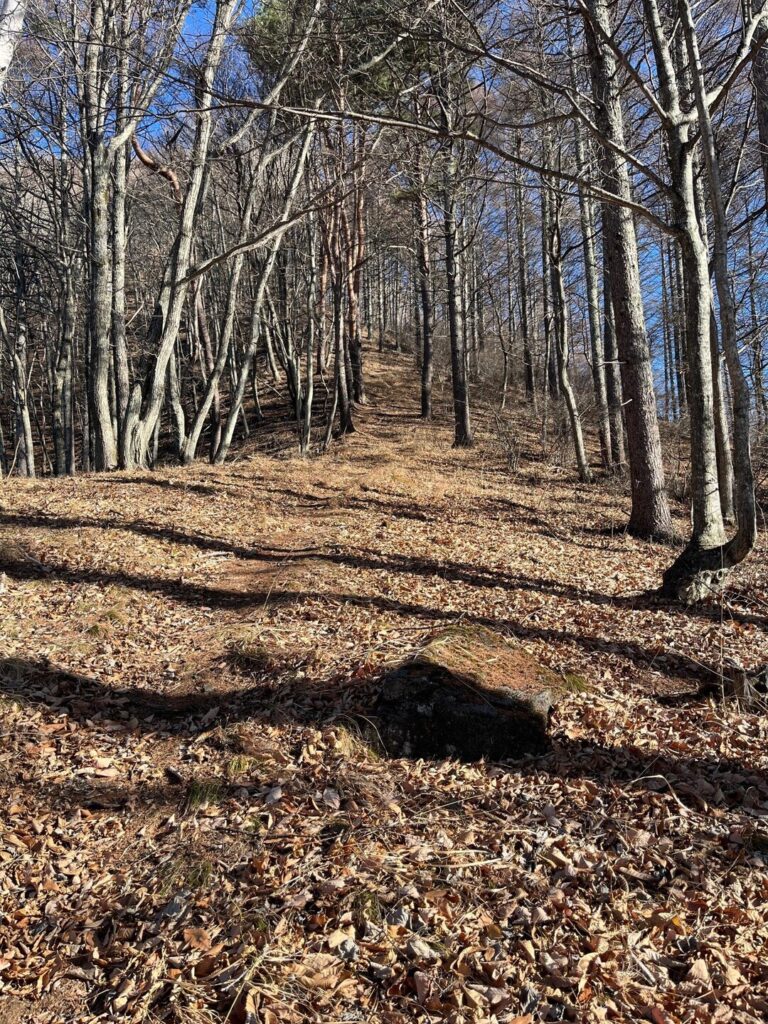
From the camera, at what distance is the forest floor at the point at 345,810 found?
2.47 m

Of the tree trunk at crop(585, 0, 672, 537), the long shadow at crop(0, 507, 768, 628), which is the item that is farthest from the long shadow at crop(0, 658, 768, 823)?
the tree trunk at crop(585, 0, 672, 537)

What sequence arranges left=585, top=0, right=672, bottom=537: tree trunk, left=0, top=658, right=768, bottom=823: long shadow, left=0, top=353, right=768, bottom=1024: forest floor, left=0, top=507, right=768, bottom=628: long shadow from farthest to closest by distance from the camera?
left=585, top=0, right=672, bottom=537: tree trunk, left=0, top=507, right=768, bottom=628: long shadow, left=0, top=658, right=768, bottom=823: long shadow, left=0, top=353, right=768, bottom=1024: forest floor

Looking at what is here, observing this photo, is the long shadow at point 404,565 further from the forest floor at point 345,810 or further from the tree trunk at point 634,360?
the tree trunk at point 634,360

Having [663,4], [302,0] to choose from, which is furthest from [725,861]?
[302,0]

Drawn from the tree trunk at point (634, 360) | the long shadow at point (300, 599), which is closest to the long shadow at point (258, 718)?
the long shadow at point (300, 599)

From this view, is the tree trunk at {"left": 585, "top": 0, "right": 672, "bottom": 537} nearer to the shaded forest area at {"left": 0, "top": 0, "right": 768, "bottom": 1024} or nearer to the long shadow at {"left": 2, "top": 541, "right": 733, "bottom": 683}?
the shaded forest area at {"left": 0, "top": 0, "right": 768, "bottom": 1024}

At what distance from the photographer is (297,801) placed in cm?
350

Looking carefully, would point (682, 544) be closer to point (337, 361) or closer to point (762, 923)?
point (762, 923)

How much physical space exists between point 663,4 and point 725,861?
10.6 m

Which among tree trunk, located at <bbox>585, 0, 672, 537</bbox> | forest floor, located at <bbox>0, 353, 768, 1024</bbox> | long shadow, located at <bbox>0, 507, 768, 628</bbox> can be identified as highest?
tree trunk, located at <bbox>585, 0, 672, 537</bbox>

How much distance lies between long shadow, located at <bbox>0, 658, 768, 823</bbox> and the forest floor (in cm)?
2

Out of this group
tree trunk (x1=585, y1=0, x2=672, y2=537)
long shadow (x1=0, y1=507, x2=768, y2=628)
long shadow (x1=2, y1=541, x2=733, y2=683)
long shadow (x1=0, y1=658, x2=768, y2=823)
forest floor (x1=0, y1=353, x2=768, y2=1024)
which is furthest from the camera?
→ tree trunk (x1=585, y1=0, x2=672, y2=537)

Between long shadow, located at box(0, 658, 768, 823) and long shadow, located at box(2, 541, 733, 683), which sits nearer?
long shadow, located at box(0, 658, 768, 823)

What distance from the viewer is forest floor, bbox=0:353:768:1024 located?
247cm
